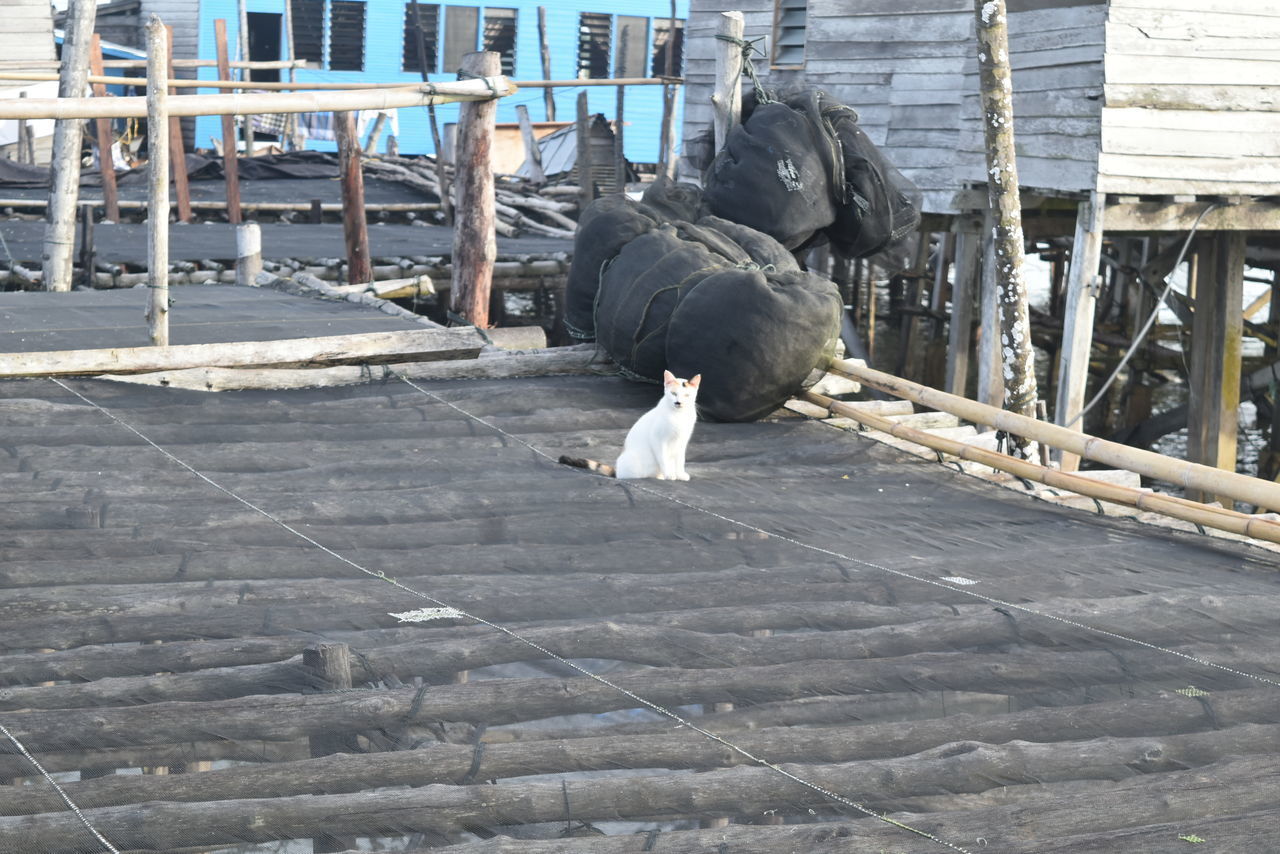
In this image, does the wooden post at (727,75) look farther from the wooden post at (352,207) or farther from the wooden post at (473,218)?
the wooden post at (352,207)

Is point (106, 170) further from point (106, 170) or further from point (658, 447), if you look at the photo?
point (658, 447)

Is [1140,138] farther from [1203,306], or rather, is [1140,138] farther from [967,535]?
[967,535]

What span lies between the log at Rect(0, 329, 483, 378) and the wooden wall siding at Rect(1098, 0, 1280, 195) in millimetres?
5385

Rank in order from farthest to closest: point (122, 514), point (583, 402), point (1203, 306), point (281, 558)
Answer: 1. point (1203, 306)
2. point (583, 402)
3. point (122, 514)
4. point (281, 558)

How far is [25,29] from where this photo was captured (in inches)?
770

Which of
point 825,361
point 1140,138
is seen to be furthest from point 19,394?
point 1140,138

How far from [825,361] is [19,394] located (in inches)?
148

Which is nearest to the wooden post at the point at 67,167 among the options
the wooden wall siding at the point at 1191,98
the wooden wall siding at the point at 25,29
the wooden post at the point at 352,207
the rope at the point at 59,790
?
the wooden post at the point at 352,207

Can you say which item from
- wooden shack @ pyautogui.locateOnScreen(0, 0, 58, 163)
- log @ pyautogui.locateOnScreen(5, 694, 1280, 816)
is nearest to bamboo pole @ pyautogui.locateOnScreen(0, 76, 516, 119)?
log @ pyautogui.locateOnScreen(5, 694, 1280, 816)

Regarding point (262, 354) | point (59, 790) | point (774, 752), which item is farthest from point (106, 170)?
point (774, 752)

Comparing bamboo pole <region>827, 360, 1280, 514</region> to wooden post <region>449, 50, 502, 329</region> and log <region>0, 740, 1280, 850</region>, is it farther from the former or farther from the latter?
wooden post <region>449, 50, 502, 329</region>

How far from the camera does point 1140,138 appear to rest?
1028cm

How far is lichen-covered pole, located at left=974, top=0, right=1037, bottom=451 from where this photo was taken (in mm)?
8281

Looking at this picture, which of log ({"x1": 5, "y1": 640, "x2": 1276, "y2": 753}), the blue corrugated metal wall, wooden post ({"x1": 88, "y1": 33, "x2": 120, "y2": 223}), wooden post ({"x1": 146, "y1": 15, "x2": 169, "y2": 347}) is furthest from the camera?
the blue corrugated metal wall
